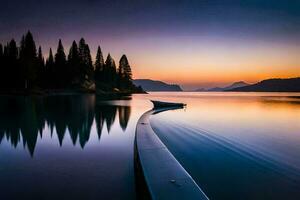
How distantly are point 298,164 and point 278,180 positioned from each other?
2920mm

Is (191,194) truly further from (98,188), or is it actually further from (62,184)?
(62,184)

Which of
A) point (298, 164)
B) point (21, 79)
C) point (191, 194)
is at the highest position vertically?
point (21, 79)

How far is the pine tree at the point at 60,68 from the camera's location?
86956mm

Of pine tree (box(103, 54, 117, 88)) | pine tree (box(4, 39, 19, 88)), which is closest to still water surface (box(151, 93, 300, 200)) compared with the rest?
pine tree (box(4, 39, 19, 88))

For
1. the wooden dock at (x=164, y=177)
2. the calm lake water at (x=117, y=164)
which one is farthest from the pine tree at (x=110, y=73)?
the wooden dock at (x=164, y=177)

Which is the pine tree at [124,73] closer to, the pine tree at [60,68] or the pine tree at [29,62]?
the pine tree at [60,68]

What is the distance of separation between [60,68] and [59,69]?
1.63 ft

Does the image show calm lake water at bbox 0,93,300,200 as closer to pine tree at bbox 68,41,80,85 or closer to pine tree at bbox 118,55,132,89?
pine tree at bbox 68,41,80,85

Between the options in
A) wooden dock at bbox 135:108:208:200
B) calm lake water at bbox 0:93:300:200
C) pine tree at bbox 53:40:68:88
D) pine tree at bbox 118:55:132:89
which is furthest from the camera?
pine tree at bbox 118:55:132:89

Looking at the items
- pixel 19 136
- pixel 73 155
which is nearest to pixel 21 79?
pixel 19 136

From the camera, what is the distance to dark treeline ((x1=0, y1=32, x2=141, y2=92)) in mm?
68000

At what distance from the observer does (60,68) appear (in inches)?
3438

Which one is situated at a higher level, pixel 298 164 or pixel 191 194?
pixel 191 194

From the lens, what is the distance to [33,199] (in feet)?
19.8
